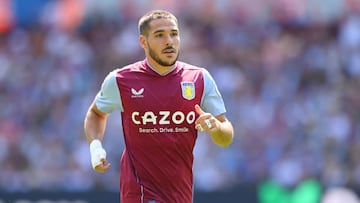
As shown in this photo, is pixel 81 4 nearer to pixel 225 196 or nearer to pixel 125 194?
pixel 225 196

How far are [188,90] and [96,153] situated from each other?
81 cm

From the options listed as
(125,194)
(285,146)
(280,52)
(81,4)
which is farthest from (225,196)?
(81,4)

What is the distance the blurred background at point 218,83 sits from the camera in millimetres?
14656

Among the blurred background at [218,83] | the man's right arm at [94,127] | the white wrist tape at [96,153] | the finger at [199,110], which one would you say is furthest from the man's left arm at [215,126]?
the blurred background at [218,83]

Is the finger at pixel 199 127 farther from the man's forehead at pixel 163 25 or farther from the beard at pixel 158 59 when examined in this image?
the man's forehead at pixel 163 25

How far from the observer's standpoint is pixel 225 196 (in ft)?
41.4

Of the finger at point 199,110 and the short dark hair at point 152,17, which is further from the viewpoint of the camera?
the short dark hair at point 152,17

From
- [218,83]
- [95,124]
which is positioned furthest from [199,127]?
[218,83]

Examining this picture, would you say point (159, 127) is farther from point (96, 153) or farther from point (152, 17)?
point (152, 17)

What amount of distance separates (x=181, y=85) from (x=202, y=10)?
909 cm

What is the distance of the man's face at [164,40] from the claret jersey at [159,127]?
161 millimetres

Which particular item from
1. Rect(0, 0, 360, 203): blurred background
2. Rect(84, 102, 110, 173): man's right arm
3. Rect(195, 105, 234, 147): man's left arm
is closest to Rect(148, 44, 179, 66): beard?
Rect(195, 105, 234, 147): man's left arm

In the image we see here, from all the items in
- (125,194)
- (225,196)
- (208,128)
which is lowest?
(225,196)

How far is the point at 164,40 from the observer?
25.3 feet
